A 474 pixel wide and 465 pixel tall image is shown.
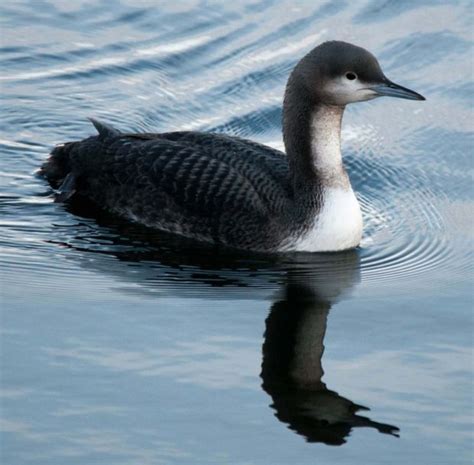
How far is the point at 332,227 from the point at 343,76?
37.7 inches

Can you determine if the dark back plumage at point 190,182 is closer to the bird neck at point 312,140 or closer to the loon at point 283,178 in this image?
the loon at point 283,178

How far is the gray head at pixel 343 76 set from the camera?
925 cm

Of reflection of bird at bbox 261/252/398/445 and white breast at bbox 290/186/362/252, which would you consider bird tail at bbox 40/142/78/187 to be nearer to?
white breast at bbox 290/186/362/252

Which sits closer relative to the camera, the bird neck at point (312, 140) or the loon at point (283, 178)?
the loon at point (283, 178)

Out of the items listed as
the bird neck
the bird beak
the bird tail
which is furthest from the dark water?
the bird beak

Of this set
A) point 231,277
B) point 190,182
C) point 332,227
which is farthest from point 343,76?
point 231,277

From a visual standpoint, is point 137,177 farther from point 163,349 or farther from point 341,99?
point 163,349

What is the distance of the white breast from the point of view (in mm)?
9430

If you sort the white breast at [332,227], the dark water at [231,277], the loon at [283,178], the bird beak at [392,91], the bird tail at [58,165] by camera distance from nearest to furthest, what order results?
the dark water at [231,277]
the bird beak at [392,91]
the loon at [283,178]
the white breast at [332,227]
the bird tail at [58,165]

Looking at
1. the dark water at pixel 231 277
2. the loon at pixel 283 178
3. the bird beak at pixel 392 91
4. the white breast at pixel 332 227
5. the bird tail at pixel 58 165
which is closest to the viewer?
the dark water at pixel 231 277

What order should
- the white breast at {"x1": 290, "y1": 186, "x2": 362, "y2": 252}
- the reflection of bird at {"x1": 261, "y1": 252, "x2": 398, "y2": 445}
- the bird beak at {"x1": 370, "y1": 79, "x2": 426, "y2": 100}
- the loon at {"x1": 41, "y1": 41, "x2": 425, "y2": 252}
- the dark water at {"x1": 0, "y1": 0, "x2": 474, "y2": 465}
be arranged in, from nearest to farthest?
the dark water at {"x1": 0, "y1": 0, "x2": 474, "y2": 465}
the reflection of bird at {"x1": 261, "y1": 252, "x2": 398, "y2": 445}
the bird beak at {"x1": 370, "y1": 79, "x2": 426, "y2": 100}
the loon at {"x1": 41, "y1": 41, "x2": 425, "y2": 252}
the white breast at {"x1": 290, "y1": 186, "x2": 362, "y2": 252}

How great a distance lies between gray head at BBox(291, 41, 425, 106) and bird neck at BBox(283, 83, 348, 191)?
0.39ft

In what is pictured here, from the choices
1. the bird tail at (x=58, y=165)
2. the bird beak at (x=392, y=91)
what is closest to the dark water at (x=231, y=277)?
the bird tail at (x=58, y=165)

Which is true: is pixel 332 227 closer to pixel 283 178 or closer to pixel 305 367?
pixel 283 178
